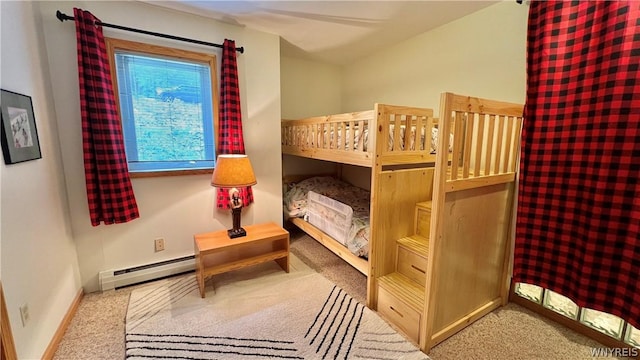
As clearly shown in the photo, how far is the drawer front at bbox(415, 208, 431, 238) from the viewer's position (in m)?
1.96

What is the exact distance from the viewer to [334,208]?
249 cm

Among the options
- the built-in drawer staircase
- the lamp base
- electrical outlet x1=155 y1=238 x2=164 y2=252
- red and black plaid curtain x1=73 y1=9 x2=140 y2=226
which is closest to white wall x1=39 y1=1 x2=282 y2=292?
electrical outlet x1=155 y1=238 x2=164 y2=252

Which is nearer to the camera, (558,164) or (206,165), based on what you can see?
(558,164)

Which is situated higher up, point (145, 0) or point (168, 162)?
point (145, 0)

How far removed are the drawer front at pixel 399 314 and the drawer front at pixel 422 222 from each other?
528 mm

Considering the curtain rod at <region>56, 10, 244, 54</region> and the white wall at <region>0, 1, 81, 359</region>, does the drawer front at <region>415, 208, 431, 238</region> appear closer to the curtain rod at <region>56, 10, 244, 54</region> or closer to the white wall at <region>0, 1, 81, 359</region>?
the curtain rod at <region>56, 10, 244, 54</region>

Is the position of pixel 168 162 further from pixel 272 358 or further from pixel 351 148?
pixel 272 358

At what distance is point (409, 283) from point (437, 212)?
710 mm

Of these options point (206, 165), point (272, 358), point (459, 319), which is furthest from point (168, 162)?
point (459, 319)

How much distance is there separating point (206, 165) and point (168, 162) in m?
0.32

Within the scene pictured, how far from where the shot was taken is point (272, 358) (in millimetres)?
1523

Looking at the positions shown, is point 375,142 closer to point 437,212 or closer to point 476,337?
point 437,212

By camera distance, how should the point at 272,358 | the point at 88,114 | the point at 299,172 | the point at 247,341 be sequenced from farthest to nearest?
the point at 299,172
the point at 88,114
the point at 247,341
the point at 272,358

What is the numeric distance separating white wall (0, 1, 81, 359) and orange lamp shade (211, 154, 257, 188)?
1.02 meters
